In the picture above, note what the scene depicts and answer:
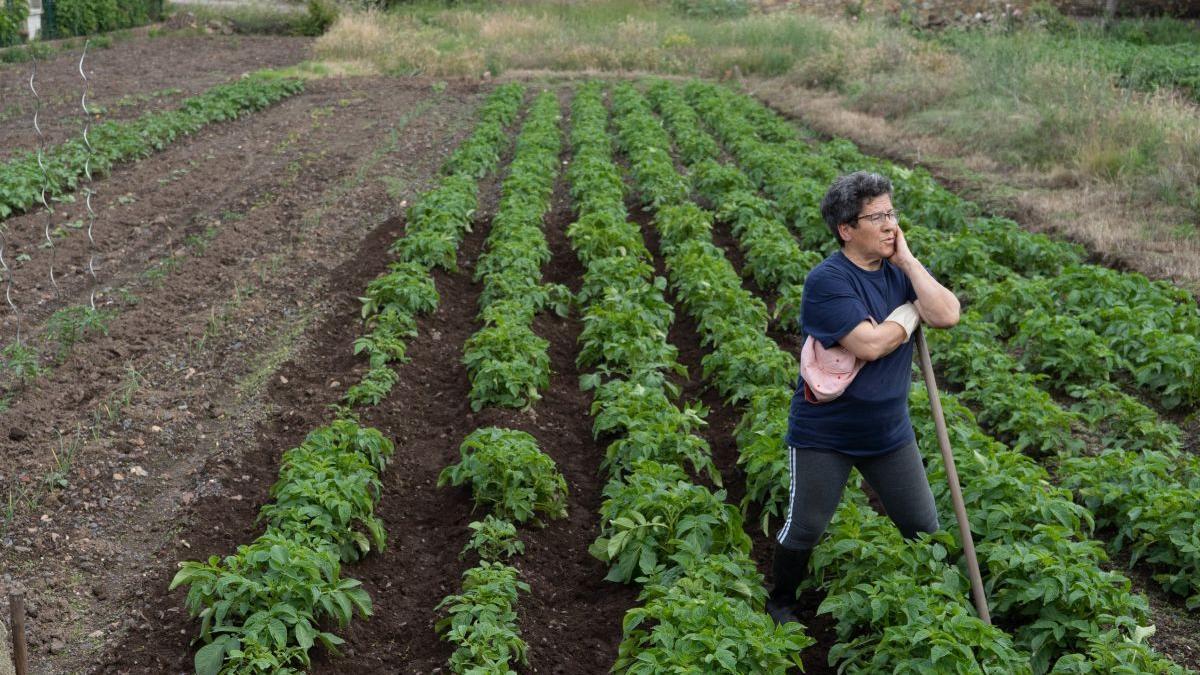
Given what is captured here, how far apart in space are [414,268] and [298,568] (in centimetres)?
490

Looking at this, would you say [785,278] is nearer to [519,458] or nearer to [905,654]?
[519,458]

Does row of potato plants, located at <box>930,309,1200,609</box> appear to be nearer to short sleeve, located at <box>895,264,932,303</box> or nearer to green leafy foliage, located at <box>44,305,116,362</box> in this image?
short sleeve, located at <box>895,264,932,303</box>

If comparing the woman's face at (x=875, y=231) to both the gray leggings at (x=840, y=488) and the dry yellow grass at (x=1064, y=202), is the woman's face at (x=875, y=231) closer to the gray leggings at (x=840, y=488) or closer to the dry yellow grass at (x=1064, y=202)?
the gray leggings at (x=840, y=488)

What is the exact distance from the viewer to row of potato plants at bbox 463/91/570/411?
25.5 feet

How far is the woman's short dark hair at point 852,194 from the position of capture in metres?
4.69

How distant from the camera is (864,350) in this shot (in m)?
4.64

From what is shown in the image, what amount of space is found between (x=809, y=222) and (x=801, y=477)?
7191 mm

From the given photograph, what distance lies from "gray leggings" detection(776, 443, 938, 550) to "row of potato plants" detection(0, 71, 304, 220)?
683cm

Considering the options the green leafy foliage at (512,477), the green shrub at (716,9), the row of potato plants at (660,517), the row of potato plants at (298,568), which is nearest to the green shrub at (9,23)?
the row of potato plants at (660,517)

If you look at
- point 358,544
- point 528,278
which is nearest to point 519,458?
point 358,544

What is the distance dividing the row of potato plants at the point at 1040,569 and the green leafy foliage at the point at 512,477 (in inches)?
80.2

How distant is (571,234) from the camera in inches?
437

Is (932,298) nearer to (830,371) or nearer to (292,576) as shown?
(830,371)

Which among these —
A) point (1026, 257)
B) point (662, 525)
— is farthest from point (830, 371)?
point (1026, 257)
